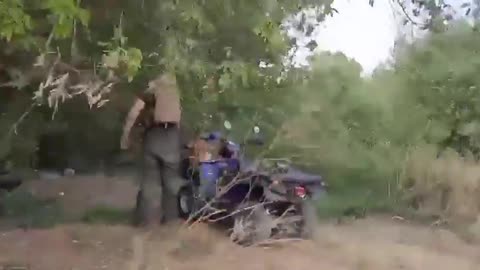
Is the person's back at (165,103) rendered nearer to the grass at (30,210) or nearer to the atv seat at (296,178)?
the atv seat at (296,178)

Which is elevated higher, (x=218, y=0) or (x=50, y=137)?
(x=218, y=0)

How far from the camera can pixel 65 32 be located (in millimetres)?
4156

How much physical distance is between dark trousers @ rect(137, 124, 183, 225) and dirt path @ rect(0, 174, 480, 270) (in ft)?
1.30

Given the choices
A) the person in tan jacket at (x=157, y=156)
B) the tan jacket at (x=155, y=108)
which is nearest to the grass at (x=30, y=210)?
the person in tan jacket at (x=157, y=156)

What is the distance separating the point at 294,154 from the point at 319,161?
7.77 ft

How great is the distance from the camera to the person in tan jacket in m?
7.21

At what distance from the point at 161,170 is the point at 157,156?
0.15 m

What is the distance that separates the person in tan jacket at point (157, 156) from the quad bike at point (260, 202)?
28cm

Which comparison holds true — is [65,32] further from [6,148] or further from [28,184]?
[28,184]

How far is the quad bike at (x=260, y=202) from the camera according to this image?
6.86 metres

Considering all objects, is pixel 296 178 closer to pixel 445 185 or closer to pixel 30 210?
pixel 445 185

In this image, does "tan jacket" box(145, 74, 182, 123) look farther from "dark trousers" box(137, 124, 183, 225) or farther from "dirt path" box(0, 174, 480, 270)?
"dirt path" box(0, 174, 480, 270)

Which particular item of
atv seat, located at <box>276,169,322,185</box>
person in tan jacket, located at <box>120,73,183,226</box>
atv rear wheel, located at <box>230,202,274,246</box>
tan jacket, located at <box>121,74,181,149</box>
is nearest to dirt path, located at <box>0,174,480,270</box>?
atv rear wheel, located at <box>230,202,274,246</box>

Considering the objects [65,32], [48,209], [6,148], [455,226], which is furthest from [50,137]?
[65,32]
